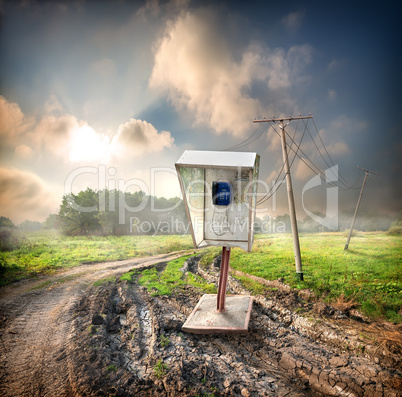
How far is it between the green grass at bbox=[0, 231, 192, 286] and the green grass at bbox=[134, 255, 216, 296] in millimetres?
4101

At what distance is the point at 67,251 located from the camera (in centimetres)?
1298

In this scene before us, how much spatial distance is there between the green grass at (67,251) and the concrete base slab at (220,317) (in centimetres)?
729

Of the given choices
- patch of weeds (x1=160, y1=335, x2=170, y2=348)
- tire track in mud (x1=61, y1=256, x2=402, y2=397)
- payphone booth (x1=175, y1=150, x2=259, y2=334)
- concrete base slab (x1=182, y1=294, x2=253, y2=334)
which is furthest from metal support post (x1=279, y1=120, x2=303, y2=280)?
patch of weeds (x1=160, y1=335, x2=170, y2=348)

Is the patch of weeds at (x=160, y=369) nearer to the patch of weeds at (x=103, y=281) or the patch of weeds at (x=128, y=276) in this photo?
the patch of weeds at (x=128, y=276)

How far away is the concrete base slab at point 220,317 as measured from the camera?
15.6ft

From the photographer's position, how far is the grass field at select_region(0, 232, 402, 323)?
5949 mm

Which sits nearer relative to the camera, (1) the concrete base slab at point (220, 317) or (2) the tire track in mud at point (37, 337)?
(2) the tire track in mud at point (37, 337)

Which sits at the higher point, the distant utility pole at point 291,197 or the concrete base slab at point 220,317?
the distant utility pole at point 291,197

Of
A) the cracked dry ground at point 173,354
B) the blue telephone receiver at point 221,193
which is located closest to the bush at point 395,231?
the cracked dry ground at point 173,354

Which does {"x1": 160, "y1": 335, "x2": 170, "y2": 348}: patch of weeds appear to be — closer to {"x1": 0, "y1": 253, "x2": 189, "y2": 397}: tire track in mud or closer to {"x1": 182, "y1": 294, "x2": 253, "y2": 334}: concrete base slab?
{"x1": 182, "y1": 294, "x2": 253, "y2": 334}: concrete base slab

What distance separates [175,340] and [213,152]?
3.86m

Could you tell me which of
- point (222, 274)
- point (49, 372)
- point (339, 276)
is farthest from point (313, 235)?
point (49, 372)

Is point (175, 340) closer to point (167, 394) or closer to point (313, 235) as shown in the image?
point (167, 394)

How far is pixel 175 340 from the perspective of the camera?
453 cm
